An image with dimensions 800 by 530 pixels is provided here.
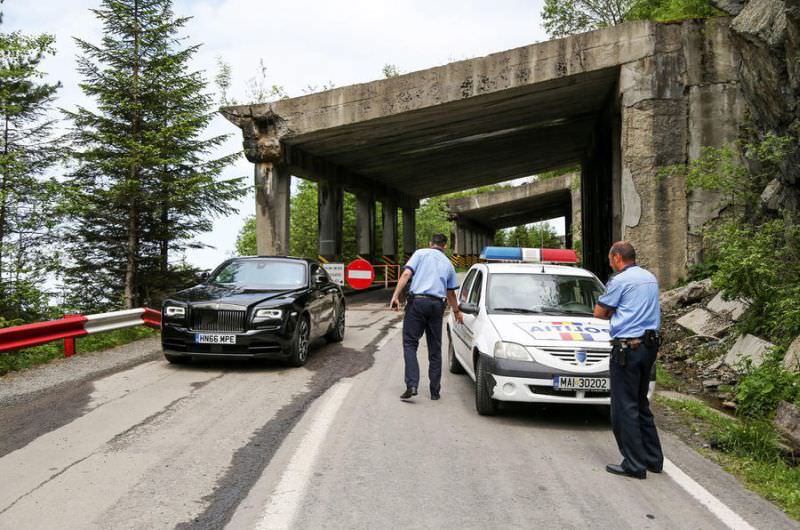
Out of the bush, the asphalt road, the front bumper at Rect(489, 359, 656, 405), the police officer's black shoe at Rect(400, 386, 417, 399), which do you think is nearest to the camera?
the asphalt road

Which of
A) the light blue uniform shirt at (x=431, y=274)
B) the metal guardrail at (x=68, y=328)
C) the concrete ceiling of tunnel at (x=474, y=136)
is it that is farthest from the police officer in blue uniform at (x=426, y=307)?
the concrete ceiling of tunnel at (x=474, y=136)

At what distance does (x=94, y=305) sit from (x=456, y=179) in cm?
2103

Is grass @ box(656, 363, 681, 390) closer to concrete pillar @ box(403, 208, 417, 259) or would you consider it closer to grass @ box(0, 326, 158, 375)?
grass @ box(0, 326, 158, 375)

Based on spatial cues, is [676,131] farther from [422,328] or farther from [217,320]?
[217,320]

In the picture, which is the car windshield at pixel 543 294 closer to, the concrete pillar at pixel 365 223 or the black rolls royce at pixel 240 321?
the black rolls royce at pixel 240 321

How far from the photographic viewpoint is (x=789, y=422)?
590 centimetres

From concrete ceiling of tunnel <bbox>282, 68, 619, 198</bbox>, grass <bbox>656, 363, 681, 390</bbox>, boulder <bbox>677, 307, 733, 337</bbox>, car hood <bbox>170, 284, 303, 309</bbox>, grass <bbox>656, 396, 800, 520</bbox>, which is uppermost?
concrete ceiling of tunnel <bbox>282, 68, 619, 198</bbox>

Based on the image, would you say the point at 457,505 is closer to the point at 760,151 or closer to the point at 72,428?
the point at 72,428

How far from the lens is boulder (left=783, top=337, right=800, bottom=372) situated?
6.85 metres

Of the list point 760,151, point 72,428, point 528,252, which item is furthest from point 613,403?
point 528,252

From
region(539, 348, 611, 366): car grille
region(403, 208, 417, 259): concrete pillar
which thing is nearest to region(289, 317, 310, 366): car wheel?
region(539, 348, 611, 366): car grille

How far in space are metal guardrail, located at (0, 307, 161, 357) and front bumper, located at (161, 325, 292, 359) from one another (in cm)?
199

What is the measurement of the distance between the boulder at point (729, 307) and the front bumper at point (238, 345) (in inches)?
256

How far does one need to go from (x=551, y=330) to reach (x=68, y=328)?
24.5 ft
